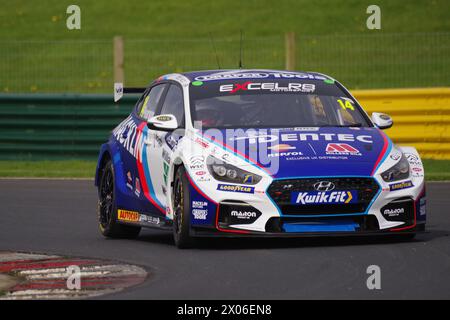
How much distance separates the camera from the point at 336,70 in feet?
96.9

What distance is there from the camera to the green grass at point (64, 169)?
2061 centimetres

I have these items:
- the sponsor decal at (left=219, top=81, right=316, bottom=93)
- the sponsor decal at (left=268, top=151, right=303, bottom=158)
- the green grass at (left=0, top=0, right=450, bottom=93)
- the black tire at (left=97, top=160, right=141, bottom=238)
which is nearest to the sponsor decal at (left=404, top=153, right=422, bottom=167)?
the sponsor decal at (left=268, top=151, right=303, bottom=158)

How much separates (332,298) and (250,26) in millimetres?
31199

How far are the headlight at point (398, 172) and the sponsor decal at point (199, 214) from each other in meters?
1.47

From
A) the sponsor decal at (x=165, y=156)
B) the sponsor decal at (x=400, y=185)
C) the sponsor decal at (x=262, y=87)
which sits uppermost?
the sponsor decal at (x=262, y=87)

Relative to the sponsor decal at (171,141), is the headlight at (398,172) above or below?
below

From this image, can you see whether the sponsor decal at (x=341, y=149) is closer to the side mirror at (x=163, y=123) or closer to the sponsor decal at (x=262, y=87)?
the sponsor decal at (x=262, y=87)

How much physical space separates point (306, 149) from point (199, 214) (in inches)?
40.5

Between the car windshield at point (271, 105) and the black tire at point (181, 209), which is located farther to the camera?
Answer: the car windshield at point (271, 105)

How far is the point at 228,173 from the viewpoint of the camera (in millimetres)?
10828

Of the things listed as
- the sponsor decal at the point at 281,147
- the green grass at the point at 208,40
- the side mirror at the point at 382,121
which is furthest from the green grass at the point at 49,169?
the sponsor decal at the point at 281,147

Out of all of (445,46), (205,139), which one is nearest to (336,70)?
(445,46)

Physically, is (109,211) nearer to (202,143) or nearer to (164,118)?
(164,118)

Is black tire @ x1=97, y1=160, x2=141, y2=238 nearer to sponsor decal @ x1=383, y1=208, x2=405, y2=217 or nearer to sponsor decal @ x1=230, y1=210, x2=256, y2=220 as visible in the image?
sponsor decal @ x1=230, y1=210, x2=256, y2=220
